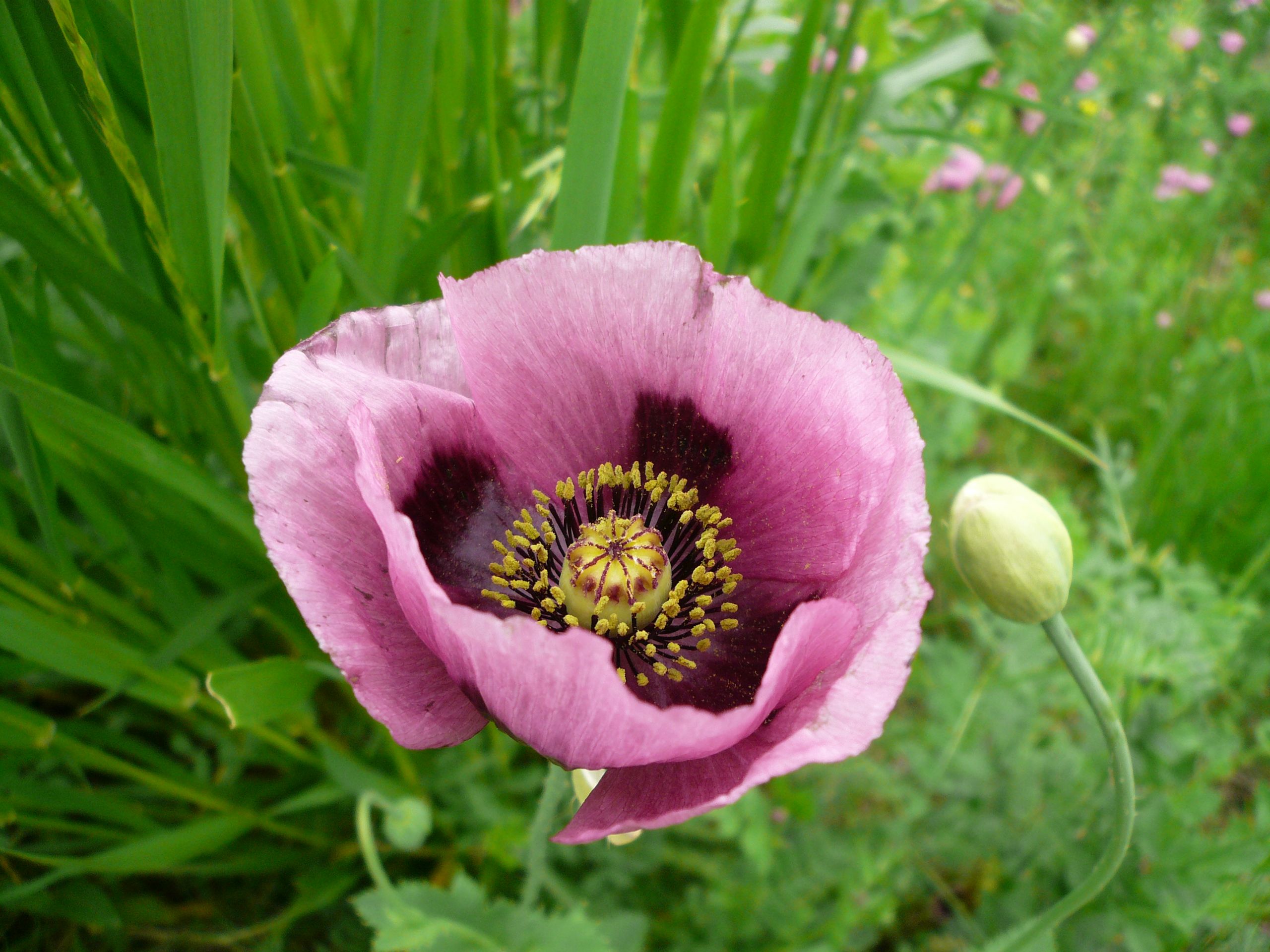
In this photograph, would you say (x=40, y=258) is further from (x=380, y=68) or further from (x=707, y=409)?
(x=707, y=409)

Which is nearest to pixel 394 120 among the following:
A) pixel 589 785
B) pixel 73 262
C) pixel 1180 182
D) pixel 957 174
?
pixel 73 262

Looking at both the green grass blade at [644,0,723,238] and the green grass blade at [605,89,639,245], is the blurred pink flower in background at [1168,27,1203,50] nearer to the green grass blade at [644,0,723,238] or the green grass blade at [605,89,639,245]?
the green grass blade at [644,0,723,238]

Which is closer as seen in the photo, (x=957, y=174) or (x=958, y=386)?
(x=958, y=386)

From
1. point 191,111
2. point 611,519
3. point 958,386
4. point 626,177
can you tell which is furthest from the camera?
point 958,386

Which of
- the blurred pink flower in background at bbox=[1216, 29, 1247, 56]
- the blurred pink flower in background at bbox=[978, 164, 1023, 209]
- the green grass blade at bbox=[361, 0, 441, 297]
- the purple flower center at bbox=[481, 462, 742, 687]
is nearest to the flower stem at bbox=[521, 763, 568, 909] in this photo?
the purple flower center at bbox=[481, 462, 742, 687]

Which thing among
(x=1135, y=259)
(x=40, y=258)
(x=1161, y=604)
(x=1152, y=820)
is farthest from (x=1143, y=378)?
(x=40, y=258)

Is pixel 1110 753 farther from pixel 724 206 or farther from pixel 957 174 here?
pixel 957 174

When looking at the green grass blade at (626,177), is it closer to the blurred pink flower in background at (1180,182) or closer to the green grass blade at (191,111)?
the green grass blade at (191,111)

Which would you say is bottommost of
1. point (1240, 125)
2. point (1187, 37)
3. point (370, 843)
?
point (370, 843)
